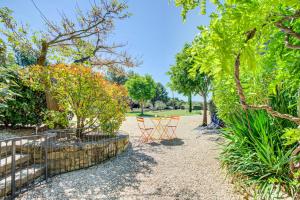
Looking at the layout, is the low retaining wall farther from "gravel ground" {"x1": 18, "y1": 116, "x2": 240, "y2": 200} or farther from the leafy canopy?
the leafy canopy

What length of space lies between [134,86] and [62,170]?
2214 cm

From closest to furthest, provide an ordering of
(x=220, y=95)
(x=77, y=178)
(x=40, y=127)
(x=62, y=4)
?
(x=77, y=178) → (x=220, y=95) → (x=40, y=127) → (x=62, y=4)

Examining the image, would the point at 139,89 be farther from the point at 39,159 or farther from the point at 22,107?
the point at 39,159

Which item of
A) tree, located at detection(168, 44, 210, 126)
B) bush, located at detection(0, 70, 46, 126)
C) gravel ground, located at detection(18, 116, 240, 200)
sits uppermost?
tree, located at detection(168, 44, 210, 126)

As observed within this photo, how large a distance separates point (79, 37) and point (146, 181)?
6.29 metres

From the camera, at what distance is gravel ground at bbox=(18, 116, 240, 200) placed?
3414mm

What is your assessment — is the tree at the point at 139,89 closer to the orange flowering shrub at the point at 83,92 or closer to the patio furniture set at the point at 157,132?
the patio furniture set at the point at 157,132

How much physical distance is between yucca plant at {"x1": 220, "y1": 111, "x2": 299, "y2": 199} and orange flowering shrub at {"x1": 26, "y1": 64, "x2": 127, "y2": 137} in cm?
328

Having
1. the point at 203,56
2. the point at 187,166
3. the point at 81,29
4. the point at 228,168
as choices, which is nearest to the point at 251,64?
the point at 203,56

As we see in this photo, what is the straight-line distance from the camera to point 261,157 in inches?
133

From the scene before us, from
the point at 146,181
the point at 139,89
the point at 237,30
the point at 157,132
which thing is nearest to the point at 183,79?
the point at 157,132

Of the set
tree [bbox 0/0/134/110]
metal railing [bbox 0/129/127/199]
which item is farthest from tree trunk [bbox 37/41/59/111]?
metal railing [bbox 0/129/127/199]

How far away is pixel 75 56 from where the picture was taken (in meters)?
8.08

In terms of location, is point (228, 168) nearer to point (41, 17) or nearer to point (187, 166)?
point (187, 166)
